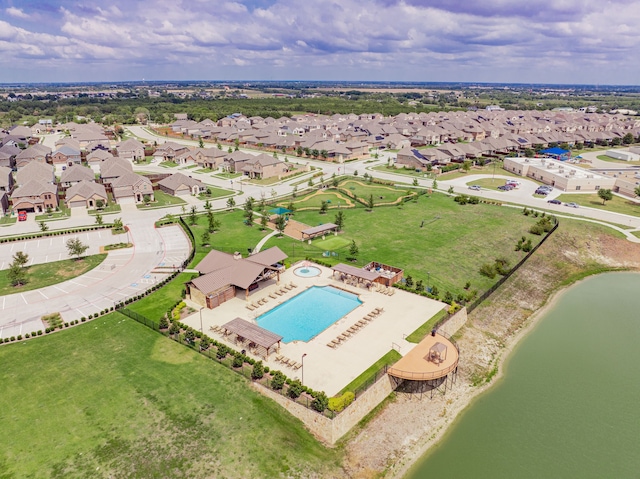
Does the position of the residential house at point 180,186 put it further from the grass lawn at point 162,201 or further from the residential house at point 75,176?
the residential house at point 75,176

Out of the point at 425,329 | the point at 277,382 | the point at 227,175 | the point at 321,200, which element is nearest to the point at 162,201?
the point at 227,175

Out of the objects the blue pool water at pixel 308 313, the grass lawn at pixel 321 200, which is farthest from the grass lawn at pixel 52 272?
the grass lawn at pixel 321 200

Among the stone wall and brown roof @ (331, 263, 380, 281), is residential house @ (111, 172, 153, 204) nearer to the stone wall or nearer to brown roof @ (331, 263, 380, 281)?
brown roof @ (331, 263, 380, 281)

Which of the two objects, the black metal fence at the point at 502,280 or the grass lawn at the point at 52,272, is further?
the grass lawn at the point at 52,272

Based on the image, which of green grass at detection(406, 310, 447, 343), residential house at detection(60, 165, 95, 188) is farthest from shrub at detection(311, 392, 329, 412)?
residential house at detection(60, 165, 95, 188)

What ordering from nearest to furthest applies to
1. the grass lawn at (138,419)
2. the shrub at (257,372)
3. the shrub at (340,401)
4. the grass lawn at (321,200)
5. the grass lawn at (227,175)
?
the grass lawn at (138,419) < the shrub at (340,401) < the shrub at (257,372) < the grass lawn at (321,200) < the grass lawn at (227,175)

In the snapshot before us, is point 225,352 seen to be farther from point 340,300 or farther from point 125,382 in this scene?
point 340,300

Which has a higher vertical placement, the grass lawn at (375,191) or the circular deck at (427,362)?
the grass lawn at (375,191)

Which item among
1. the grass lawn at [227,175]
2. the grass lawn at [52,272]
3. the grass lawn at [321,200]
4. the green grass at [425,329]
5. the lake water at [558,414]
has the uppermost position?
the grass lawn at [227,175]
